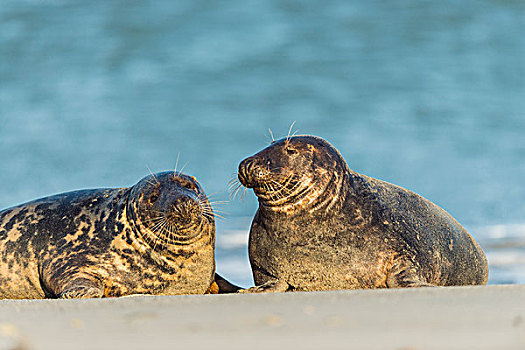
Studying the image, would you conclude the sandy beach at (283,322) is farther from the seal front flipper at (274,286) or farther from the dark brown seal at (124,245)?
the dark brown seal at (124,245)

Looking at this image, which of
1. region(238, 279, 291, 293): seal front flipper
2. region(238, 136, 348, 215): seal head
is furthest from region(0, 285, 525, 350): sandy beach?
region(238, 136, 348, 215): seal head

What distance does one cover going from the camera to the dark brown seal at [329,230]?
489cm

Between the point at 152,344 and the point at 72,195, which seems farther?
the point at 72,195

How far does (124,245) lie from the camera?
5.25 meters

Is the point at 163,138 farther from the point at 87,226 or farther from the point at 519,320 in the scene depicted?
the point at 519,320

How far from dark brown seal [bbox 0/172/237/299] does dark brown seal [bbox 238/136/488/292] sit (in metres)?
0.41

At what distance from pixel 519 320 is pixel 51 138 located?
11.7 meters

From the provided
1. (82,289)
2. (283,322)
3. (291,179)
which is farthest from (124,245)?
(283,322)

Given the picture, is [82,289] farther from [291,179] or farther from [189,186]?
[291,179]

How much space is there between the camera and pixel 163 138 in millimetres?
13789

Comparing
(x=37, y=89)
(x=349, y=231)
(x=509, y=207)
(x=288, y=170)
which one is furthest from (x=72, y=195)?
(x=37, y=89)

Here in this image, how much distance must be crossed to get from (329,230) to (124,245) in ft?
A: 4.66

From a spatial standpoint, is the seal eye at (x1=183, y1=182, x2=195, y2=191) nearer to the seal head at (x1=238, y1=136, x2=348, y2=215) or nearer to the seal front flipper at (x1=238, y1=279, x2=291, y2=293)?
the seal head at (x1=238, y1=136, x2=348, y2=215)

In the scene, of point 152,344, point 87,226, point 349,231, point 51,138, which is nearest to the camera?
point 152,344
